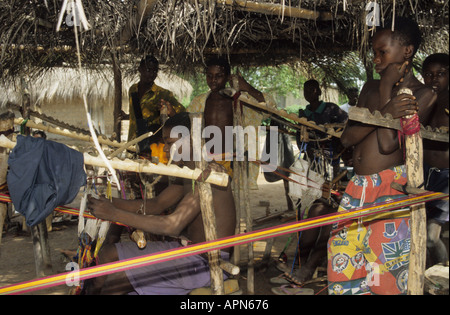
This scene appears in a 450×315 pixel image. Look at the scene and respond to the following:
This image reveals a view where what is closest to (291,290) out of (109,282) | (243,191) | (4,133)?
(243,191)

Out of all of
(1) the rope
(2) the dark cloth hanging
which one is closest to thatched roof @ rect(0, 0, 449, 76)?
(2) the dark cloth hanging

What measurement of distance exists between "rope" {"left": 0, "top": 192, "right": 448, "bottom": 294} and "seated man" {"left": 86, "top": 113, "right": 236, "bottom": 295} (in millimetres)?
550

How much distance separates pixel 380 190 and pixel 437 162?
1098 mm

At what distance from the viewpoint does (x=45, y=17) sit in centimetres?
→ 378

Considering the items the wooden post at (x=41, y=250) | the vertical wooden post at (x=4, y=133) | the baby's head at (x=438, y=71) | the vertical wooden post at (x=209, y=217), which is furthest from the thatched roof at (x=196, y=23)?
the wooden post at (x=41, y=250)

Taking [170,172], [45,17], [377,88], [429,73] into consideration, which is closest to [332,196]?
[429,73]

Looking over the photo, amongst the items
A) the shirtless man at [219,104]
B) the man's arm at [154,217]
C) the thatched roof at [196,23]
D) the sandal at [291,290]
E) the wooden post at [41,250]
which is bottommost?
the sandal at [291,290]

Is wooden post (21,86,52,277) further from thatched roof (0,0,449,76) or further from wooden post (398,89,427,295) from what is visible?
wooden post (398,89,427,295)

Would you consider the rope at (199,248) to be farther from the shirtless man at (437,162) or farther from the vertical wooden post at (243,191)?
the vertical wooden post at (243,191)

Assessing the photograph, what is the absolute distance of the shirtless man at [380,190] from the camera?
244 centimetres

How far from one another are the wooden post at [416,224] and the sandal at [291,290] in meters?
1.56

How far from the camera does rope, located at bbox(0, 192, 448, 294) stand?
1819 millimetres
